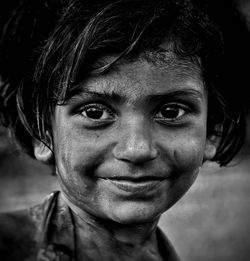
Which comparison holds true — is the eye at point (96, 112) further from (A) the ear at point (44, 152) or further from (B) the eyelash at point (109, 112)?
(A) the ear at point (44, 152)

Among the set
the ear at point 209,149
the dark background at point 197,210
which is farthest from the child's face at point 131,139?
the dark background at point 197,210

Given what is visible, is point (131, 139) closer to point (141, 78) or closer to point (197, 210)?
point (141, 78)

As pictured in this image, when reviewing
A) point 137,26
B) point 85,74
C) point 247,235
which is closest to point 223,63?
point 137,26

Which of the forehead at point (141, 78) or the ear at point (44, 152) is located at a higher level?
the forehead at point (141, 78)

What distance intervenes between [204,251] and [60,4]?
68.0 inches

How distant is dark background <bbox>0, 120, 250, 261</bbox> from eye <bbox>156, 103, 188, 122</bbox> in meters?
1.28

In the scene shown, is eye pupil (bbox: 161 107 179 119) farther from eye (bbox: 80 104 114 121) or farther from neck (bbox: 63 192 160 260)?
neck (bbox: 63 192 160 260)

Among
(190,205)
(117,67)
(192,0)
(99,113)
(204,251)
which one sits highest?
(192,0)

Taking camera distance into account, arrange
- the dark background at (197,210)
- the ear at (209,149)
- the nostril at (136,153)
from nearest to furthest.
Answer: the nostril at (136,153) → the ear at (209,149) → the dark background at (197,210)

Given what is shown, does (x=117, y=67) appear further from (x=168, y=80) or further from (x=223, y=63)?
(x=223, y=63)

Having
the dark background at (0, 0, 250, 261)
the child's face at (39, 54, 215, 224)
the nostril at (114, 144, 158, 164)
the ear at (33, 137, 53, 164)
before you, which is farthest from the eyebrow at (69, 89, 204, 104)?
the dark background at (0, 0, 250, 261)

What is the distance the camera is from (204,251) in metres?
2.55

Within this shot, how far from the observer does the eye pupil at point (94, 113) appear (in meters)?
1.14

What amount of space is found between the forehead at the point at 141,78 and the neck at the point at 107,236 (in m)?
0.35
